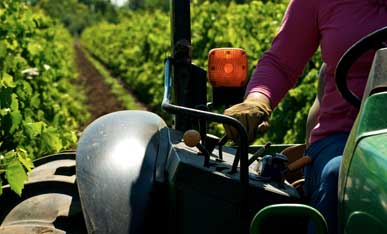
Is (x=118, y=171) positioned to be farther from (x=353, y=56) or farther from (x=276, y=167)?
(x=353, y=56)

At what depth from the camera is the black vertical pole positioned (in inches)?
119

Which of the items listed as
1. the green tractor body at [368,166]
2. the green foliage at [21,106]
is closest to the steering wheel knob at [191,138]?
the green tractor body at [368,166]

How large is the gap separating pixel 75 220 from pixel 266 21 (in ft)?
26.5

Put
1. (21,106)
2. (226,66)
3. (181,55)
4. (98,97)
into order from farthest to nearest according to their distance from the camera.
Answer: (98,97) < (21,106) < (181,55) < (226,66)

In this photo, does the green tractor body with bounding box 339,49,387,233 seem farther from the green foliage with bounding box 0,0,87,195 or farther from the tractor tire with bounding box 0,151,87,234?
the green foliage with bounding box 0,0,87,195

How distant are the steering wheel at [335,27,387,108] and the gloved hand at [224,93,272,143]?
286 millimetres

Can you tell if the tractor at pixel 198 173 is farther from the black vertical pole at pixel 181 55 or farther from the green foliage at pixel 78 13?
the green foliage at pixel 78 13

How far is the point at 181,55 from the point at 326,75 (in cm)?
60

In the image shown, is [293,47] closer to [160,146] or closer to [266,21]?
[160,146]

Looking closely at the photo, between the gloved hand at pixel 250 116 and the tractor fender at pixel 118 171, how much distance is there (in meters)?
0.34

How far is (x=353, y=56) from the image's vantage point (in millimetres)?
2363

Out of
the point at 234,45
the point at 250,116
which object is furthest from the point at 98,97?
the point at 250,116

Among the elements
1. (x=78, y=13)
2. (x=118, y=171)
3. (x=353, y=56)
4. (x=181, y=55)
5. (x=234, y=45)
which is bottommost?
(x=78, y=13)

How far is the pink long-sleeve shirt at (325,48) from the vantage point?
257 cm
